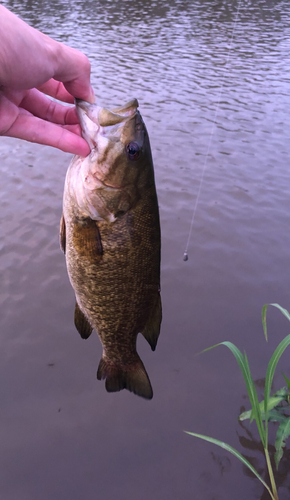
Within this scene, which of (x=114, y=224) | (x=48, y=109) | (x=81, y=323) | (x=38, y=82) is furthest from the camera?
(x=81, y=323)

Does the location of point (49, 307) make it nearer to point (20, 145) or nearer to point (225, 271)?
point (225, 271)

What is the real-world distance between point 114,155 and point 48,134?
1.13 feet

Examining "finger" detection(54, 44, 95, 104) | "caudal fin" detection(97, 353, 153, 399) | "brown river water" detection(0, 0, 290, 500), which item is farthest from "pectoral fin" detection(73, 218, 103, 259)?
"brown river water" detection(0, 0, 290, 500)

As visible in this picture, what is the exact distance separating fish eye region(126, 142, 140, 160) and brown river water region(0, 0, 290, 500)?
251cm

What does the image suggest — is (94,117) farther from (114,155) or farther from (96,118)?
(114,155)

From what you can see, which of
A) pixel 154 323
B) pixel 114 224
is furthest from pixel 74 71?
pixel 154 323

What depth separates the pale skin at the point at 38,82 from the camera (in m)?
1.53

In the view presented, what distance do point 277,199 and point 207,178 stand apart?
1.35m

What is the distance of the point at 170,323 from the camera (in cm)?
432

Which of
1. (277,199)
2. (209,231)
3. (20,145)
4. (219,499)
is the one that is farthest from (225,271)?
(20,145)

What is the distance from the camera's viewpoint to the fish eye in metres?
1.91

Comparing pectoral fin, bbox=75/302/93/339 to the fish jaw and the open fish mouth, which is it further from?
the open fish mouth

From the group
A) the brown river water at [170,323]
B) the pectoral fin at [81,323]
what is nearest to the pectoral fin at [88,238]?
the pectoral fin at [81,323]

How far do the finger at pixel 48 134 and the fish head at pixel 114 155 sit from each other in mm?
62
